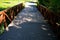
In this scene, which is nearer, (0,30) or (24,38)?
(24,38)

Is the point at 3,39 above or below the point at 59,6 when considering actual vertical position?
below

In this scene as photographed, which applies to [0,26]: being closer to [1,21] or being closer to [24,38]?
[1,21]

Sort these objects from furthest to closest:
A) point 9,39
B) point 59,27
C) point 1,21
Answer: point 1,21, point 59,27, point 9,39

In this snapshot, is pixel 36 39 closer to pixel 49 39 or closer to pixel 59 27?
pixel 49 39

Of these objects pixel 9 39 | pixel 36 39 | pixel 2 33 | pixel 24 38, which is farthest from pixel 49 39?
pixel 2 33

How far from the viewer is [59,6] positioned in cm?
1051

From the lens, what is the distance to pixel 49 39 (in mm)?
8961

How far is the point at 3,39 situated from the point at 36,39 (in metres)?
1.57

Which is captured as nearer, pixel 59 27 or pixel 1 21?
pixel 59 27

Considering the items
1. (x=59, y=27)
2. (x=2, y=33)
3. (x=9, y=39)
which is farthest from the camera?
(x=2, y=33)

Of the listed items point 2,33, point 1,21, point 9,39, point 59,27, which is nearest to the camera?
point 9,39

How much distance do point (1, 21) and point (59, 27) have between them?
3.45m

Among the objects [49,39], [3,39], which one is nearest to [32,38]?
[49,39]

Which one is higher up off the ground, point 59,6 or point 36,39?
point 59,6
